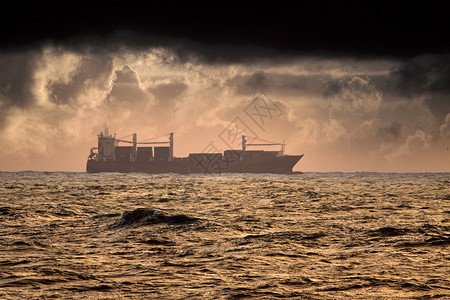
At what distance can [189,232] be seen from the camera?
9000mm

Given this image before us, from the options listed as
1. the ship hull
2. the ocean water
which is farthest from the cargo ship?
the ocean water

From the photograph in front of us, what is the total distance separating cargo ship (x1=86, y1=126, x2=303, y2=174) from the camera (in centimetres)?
9562

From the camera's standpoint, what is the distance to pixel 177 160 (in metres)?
97.4

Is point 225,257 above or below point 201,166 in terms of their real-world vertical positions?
below

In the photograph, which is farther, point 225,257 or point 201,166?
point 201,166

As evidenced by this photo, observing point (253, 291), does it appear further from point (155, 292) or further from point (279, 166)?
point (279, 166)

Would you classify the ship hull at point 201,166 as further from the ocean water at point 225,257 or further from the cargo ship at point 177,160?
the ocean water at point 225,257

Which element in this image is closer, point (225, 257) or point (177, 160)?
point (225, 257)

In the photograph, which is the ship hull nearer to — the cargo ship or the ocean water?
the cargo ship

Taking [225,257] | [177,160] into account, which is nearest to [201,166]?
[177,160]

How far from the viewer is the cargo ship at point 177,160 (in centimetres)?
9562

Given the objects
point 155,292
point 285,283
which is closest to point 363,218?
point 285,283

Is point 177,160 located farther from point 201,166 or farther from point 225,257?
point 225,257

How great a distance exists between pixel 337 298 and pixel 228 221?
6488mm
